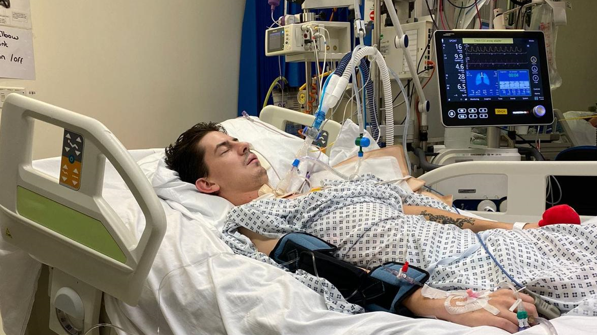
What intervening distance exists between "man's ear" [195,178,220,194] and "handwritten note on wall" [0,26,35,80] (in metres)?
1.32

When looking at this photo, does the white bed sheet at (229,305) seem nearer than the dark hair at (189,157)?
Yes

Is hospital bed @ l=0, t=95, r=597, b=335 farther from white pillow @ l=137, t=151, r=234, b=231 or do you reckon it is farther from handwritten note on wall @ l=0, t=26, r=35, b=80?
handwritten note on wall @ l=0, t=26, r=35, b=80

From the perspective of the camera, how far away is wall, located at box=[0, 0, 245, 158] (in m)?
2.76

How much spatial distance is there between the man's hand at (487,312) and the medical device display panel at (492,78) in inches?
54.0

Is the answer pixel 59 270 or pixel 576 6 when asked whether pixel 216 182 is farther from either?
pixel 576 6

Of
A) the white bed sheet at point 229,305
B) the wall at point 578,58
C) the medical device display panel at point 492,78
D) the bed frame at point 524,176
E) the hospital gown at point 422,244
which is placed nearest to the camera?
the white bed sheet at point 229,305

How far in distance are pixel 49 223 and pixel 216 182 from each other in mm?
625

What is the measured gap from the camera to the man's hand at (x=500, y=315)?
1098 mm

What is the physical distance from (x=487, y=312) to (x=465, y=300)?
0.06 meters

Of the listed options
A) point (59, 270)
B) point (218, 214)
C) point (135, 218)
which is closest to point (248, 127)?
point (218, 214)

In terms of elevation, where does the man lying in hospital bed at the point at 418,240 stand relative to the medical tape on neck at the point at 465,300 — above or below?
above

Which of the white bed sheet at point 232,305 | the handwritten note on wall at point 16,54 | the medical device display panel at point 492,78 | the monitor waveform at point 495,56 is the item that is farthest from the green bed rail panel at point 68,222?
the monitor waveform at point 495,56

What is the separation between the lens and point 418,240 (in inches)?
53.7

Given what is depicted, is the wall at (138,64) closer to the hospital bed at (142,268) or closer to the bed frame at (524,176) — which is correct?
the hospital bed at (142,268)
